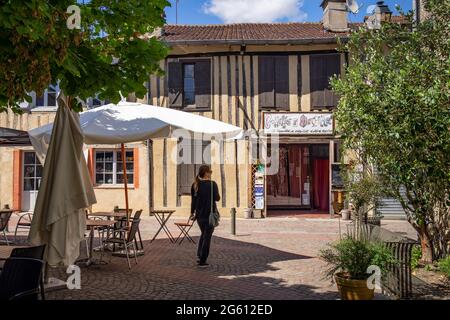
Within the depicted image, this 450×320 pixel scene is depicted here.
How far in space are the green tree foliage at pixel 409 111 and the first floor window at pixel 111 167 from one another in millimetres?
9692

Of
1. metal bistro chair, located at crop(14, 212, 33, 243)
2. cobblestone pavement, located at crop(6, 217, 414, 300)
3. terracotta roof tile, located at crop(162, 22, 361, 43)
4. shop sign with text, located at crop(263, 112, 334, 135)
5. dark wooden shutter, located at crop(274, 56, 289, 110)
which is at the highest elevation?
terracotta roof tile, located at crop(162, 22, 361, 43)

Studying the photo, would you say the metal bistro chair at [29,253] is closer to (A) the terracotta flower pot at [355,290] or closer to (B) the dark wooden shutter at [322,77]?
(A) the terracotta flower pot at [355,290]

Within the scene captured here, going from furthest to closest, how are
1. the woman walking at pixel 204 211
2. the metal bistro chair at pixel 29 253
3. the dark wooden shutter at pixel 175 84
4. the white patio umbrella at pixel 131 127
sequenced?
the dark wooden shutter at pixel 175 84, the woman walking at pixel 204 211, the white patio umbrella at pixel 131 127, the metal bistro chair at pixel 29 253

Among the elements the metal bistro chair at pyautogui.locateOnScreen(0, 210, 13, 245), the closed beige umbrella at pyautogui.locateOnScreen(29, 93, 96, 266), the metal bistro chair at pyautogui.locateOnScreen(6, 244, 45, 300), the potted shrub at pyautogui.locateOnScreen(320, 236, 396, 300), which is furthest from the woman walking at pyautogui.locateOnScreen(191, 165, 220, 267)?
the metal bistro chair at pyautogui.locateOnScreen(0, 210, 13, 245)

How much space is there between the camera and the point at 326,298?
5379 mm

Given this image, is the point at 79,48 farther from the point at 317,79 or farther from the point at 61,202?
the point at 317,79

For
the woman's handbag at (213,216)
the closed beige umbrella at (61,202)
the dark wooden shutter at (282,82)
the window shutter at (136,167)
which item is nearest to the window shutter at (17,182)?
the window shutter at (136,167)

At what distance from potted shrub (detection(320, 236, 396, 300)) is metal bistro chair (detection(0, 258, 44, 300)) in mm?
3096

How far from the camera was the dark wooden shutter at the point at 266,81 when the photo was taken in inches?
601

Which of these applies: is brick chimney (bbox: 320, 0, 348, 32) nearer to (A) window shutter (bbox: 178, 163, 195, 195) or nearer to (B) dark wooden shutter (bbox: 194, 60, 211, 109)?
(B) dark wooden shutter (bbox: 194, 60, 211, 109)

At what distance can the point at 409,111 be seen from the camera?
534cm

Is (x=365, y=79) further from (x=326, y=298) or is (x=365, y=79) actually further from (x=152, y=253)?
(x=152, y=253)

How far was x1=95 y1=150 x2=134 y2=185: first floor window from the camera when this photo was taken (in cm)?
1581
